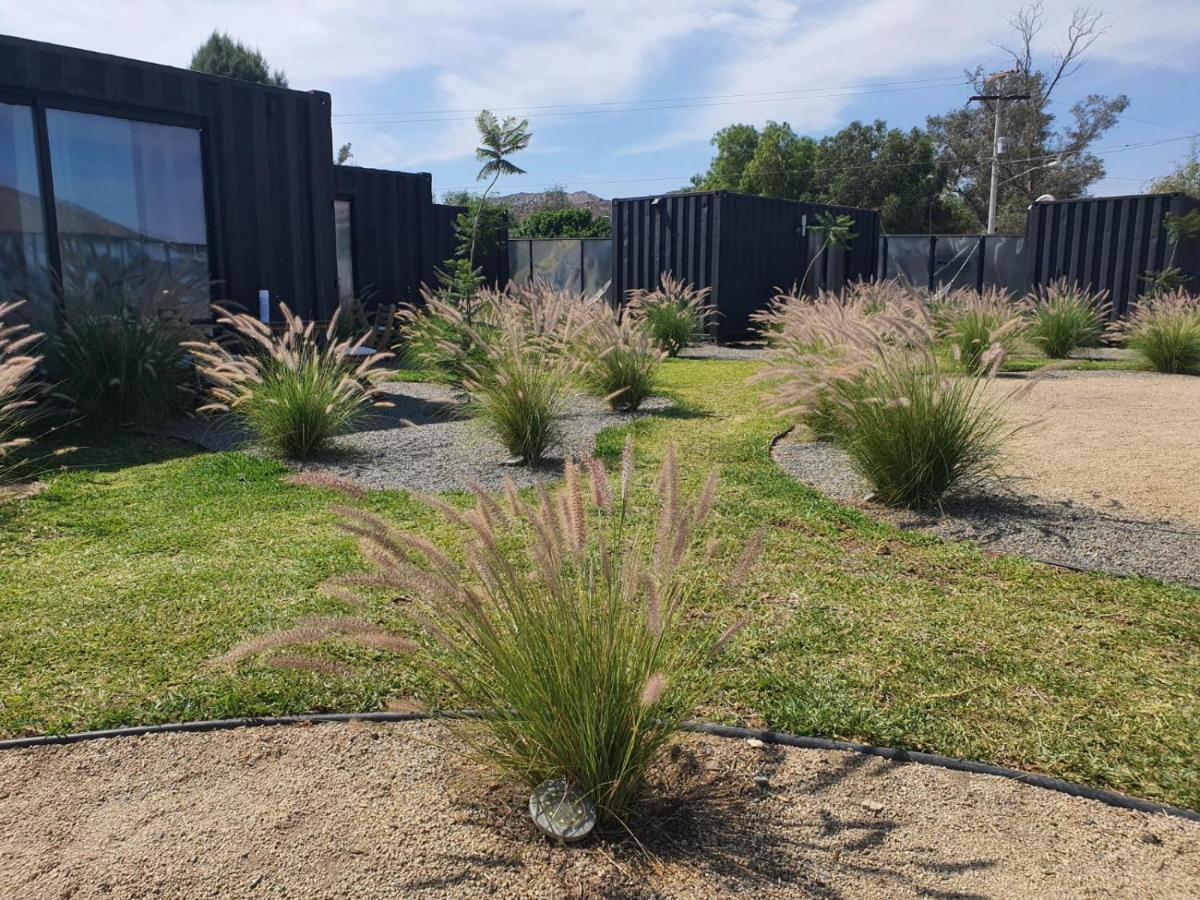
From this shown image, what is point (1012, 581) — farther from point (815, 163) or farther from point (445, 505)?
point (815, 163)

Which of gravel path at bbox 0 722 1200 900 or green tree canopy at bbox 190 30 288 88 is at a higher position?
green tree canopy at bbox 190 30 288 88

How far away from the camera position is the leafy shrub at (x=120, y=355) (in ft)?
20.8

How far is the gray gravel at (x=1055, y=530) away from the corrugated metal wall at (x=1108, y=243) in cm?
1195

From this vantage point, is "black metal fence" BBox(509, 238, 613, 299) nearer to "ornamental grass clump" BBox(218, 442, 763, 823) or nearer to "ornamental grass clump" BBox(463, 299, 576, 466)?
"ornamental grass clump" BBox(463, 299, 576, 466)

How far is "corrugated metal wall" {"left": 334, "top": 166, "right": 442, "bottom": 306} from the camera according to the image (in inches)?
560

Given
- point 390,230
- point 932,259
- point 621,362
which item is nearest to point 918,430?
point 621,362

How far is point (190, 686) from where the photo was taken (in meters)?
2.54

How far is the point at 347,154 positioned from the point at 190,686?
132 feet

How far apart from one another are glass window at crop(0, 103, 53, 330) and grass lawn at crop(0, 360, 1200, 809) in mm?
3062

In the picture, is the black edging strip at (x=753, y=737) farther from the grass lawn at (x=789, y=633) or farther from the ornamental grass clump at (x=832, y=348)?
the ornamental grass clump at (x=832, y=348)

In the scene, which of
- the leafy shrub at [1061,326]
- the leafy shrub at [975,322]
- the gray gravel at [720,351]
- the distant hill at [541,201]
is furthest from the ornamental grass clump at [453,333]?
the distant hill at [541,201]

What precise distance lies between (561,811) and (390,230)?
45.9 feet

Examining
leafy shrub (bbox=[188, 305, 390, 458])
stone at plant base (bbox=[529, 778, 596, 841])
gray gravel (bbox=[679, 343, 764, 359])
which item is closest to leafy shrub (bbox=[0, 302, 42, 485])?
leafy shrub (bbox=[188, 305, 390, 458])

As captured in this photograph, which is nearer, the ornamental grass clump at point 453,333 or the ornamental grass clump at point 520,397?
the ornamental grass clump at point 520,397
